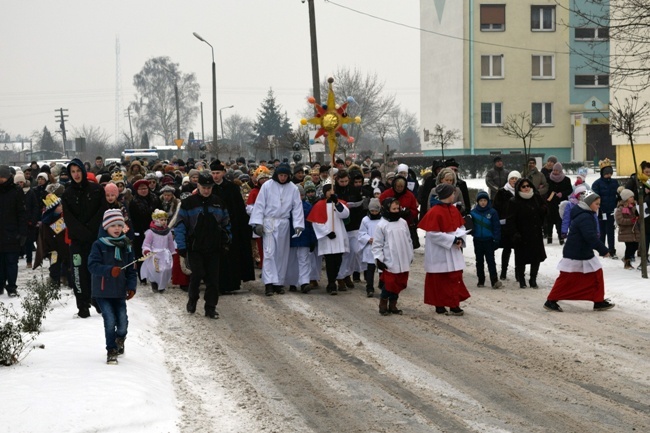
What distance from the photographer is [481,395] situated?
29.8 feet

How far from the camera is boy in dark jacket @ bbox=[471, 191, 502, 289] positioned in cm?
1680

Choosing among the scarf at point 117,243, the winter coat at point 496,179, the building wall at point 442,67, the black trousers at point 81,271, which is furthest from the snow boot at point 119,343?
the building wall at point 442,67

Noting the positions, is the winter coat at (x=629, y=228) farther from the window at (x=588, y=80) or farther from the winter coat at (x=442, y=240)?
the window at (x=588, y=80)

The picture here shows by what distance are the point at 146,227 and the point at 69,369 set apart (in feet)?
28.9

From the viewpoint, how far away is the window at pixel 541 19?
64.1 m

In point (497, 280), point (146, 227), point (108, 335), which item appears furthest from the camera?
point (146, 227)

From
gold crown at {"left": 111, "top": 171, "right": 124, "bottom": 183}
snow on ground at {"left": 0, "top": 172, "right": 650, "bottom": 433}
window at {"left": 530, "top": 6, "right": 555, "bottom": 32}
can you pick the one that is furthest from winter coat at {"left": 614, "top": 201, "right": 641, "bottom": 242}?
window at {"left": 530, "top": 6, "right": 555, "bottom": 32}

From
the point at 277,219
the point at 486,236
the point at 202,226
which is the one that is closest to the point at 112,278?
the point at 202,226

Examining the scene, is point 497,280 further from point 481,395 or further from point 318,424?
point 318,424

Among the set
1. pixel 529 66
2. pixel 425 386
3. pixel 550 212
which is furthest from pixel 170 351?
pixel 529 66

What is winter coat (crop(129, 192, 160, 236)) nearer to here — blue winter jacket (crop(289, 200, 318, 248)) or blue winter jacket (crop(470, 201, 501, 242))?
blue winter jacket (crop(289, 200, 318, 248))

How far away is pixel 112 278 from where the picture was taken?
1008 cm

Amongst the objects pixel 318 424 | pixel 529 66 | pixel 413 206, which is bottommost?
pixel 318 424

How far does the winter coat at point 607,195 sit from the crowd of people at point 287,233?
3cm
